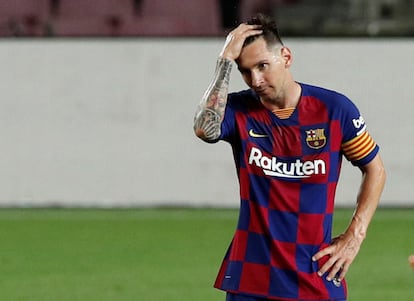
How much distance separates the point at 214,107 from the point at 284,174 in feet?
1.42

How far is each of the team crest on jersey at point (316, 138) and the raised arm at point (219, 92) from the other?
0.40 meters

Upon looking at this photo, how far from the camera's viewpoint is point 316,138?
224 inches

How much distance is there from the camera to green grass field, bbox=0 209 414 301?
10.4 m

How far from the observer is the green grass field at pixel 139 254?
10367mm

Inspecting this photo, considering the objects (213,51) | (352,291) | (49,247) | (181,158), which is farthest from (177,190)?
(352,291)

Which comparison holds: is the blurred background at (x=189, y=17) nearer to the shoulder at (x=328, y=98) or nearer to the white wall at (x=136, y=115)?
the white wall at (x=136, y=115)

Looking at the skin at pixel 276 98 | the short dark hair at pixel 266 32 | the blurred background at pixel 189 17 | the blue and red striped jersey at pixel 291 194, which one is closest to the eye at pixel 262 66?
the skin at pixel 276 98

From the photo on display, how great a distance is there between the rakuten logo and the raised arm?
262 millimetres

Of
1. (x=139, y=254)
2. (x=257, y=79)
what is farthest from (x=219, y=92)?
(x=139, y=254)

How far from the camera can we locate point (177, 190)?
15.9 metres

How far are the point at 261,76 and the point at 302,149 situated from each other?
376 millimetres

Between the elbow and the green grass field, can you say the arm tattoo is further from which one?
the green grass field

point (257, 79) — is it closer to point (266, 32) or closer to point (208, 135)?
point (266, 32)

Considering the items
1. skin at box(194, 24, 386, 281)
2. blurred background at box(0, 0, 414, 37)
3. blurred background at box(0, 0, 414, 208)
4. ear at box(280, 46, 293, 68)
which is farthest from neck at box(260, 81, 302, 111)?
blurred background at box(0, 0, 414, 37)
